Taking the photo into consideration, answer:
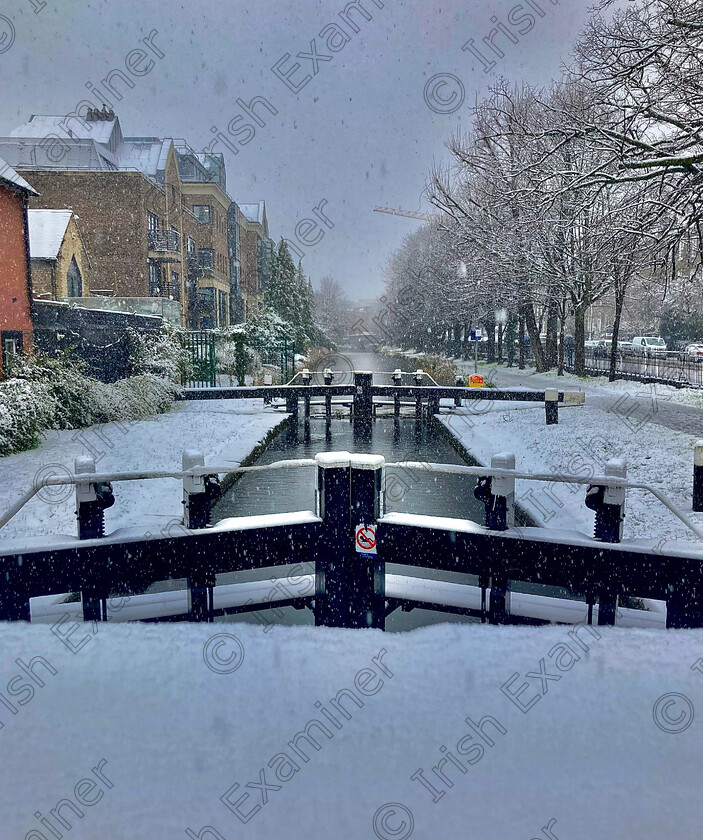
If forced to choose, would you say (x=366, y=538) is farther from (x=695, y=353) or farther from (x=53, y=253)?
(x=695, y=353)

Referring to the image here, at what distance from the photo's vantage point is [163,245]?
35.7m

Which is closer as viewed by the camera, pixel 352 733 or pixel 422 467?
pixel 352 733

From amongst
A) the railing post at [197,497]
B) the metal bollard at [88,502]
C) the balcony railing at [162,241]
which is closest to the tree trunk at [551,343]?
the balcony railing at [162,241]

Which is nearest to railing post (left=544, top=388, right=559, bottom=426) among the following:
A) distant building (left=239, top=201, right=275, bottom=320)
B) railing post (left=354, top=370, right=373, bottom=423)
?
railing post (left=354, top=370, right=373, bottom=423)

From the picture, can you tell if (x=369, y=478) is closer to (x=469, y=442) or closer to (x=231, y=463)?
(x=231, y=463)

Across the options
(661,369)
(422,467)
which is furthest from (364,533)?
(661,369)

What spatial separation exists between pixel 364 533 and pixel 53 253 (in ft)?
85.1

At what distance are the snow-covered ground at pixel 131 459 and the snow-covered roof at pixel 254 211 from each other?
50.8 m

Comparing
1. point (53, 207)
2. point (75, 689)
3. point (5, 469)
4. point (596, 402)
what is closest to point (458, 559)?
point (75, 689)

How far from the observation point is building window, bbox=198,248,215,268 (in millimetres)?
44281

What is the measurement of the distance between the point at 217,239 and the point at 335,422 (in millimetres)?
31790

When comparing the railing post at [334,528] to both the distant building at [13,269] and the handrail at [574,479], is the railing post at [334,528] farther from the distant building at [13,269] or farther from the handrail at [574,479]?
the distant building at [13,269]

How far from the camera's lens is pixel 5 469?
1001 centimetres

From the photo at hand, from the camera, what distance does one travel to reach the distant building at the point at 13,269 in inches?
640
